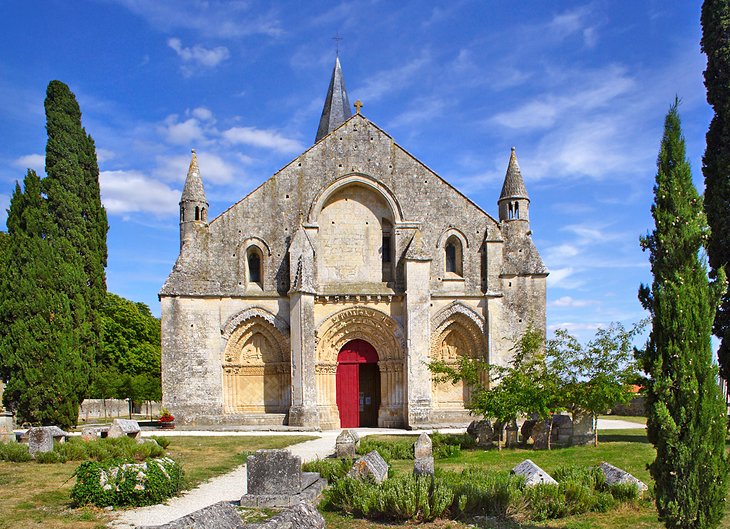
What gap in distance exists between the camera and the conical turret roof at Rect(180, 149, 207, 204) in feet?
74.3

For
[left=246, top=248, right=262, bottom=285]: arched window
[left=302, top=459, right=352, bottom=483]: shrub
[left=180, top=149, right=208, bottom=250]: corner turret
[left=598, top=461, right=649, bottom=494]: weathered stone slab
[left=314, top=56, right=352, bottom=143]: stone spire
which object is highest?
[left=314, top=56, right=352, bottom=143]: stone spire

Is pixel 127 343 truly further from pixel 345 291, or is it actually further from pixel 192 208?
pixel 345 291

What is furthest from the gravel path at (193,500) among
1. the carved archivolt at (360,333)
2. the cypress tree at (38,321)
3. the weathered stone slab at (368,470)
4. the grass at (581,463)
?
the cypress tree at (38,321)

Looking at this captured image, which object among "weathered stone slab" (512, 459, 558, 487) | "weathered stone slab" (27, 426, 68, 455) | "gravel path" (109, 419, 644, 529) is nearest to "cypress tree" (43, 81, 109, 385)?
"weathered stone slab" (27, 426, 68, 455)

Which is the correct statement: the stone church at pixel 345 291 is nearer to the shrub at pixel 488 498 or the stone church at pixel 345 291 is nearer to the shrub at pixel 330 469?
the shrub at pixel 330 469

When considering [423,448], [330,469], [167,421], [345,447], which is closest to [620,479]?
[330,469]

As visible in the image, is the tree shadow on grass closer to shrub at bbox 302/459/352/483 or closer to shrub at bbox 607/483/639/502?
shrub at bbox 607/483/639/502

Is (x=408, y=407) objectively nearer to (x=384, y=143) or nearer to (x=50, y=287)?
(x=384, y=143)

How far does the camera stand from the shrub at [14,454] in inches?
533

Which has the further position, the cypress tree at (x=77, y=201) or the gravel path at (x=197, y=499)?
the cypress tree at (x=77, y=201)

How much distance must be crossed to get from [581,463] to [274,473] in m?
6.61

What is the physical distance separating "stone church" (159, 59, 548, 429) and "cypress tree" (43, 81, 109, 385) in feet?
8.28

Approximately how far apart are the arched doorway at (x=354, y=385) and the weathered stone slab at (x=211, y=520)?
16830 mm

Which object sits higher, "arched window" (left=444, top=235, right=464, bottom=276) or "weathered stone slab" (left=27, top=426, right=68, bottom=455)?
"arched window" (left=444, top=235, right=464, bottom=276)
